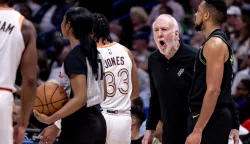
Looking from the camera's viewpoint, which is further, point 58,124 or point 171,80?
point 171,80

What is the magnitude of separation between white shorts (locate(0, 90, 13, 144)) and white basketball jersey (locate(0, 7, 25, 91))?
7 centimetres

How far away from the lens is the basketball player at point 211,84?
5.57m

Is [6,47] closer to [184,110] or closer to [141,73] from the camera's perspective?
[184,110]

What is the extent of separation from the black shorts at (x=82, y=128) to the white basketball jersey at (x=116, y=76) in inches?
45.3

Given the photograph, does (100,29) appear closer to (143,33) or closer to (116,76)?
(116,76)

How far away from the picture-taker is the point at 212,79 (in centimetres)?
556

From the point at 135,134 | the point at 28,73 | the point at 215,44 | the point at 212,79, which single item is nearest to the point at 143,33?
the point at 135,134

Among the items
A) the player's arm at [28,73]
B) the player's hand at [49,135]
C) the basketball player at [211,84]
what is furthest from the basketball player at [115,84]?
the player's arm at [28,73]

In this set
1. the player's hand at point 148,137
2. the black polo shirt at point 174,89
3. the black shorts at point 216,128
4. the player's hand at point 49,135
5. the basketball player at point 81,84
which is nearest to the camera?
the basketball player at point 81,84

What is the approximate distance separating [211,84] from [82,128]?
1.14 metres

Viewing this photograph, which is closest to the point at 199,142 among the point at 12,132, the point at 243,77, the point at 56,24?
the point at 12,132

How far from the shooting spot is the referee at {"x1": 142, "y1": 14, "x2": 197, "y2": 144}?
657 cm

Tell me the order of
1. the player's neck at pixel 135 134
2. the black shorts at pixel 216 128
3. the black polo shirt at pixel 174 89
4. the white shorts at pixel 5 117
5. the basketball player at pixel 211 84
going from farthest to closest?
the player's neck at pixel 135 134 < the black polo shirt at pixel 174 89 < the black shorts at pixel 216 128 < the basketball player at pixel 211 84 < the white shorts at pixel 5 117

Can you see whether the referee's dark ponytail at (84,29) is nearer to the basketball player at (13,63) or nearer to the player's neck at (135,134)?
the basketball player at (13,63)
